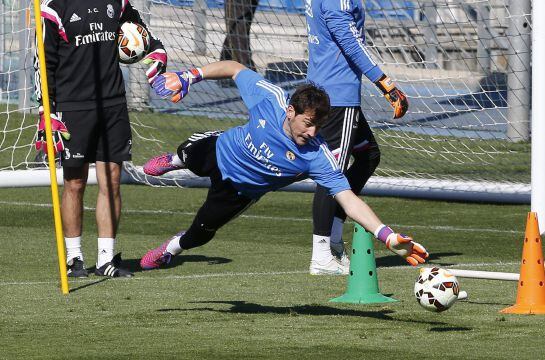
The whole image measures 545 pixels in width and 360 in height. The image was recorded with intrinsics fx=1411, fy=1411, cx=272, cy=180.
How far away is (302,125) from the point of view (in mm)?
7750

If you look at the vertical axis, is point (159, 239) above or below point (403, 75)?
below

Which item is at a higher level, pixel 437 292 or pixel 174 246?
pixel 174 246

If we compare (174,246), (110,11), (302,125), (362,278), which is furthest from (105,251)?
(302,125)

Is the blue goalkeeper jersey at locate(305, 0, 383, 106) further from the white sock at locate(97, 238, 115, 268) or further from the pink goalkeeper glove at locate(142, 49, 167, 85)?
the white sock at locate(97, 238, 115, 268)

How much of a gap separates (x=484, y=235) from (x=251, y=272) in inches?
116

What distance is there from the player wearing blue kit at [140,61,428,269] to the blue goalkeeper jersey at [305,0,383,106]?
1205 mm

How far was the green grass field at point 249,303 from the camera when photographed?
275 inches

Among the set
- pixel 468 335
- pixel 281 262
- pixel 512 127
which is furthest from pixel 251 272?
pixel 512 127

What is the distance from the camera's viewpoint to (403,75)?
1706cm

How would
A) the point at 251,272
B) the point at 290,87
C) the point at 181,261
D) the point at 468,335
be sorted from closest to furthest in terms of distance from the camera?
1. the point at 468,335
2. the point at 251,272
3. the point at 181,261
4. the point at 290,87

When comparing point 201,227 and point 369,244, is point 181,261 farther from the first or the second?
point 369,244

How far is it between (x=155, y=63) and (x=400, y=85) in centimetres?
890

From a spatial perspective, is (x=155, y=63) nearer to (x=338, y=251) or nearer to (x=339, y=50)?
(x=339, y=50)

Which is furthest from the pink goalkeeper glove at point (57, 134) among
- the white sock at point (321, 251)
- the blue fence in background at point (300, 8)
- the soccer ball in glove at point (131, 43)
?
the blue fence in background at point (300, 8)
